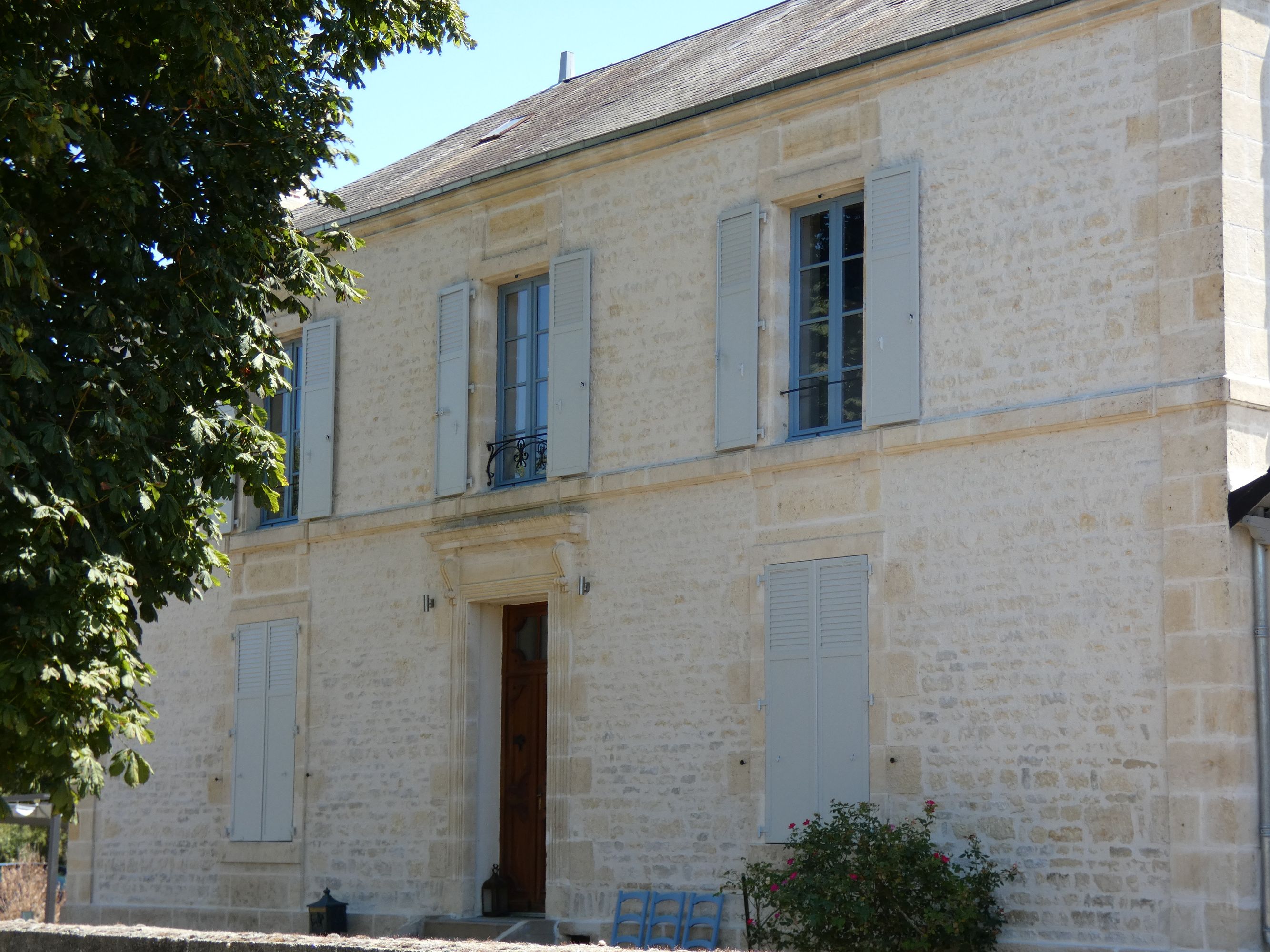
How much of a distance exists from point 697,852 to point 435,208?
519 centimetres

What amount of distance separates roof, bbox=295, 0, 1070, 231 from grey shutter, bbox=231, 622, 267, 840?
11.0 ft

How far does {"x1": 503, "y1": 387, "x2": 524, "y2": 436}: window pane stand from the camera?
12.3 metres

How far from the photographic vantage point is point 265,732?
1337cm

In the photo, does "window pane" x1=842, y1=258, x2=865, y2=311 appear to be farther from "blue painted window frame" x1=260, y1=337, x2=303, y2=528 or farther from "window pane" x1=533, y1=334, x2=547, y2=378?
"blue painted window frame" x1=260, y1=337, x2=303, y2=528

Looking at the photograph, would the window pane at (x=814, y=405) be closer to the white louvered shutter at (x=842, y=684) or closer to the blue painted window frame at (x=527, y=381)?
the white louvered shutter at (x=842, y=684)

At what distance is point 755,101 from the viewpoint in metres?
10.9

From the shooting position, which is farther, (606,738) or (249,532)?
(249,532)

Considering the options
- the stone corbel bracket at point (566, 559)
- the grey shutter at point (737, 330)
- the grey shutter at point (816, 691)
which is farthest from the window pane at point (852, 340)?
the stone corbel bracket at point (566, 559)

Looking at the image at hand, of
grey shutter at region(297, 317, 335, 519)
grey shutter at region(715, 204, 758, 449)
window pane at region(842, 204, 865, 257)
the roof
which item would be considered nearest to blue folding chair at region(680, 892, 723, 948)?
grey shutter at region(715, 204, 758, 449)

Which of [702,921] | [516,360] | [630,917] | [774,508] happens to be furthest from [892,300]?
[630,917]

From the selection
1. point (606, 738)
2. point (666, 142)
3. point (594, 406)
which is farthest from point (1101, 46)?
point (606, 738)

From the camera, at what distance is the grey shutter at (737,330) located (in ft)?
34.8

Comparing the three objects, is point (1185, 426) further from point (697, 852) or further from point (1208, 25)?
point (697, 852)

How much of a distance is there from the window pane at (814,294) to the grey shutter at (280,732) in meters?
4.91
